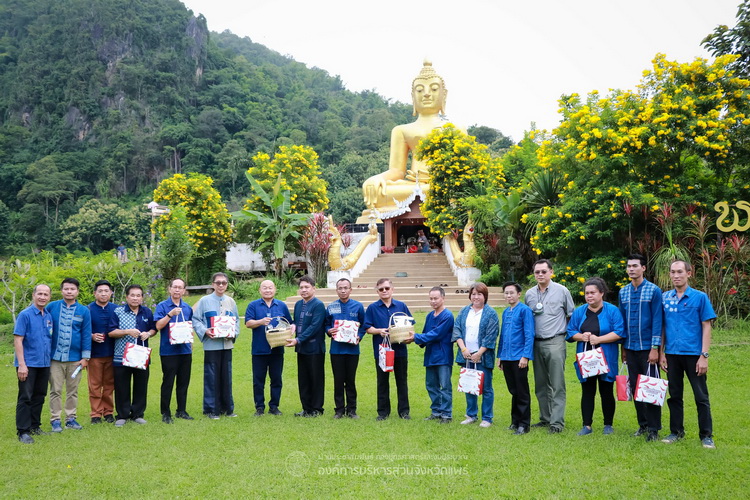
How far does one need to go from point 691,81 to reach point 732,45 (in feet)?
3.76

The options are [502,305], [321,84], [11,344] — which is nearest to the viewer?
[11,344]

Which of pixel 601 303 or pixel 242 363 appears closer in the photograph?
pixel 601 303

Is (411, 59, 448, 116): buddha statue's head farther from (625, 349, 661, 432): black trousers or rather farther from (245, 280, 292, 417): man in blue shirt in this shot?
(625, 349, 661, 432): black trousers

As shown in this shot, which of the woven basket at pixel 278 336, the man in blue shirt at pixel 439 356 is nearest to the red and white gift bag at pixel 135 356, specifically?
the woven basket at pixel 278 336

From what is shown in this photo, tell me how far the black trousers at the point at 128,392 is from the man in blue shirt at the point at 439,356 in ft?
8.70

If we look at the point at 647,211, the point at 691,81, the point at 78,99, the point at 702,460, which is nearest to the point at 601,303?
the point at 702,460

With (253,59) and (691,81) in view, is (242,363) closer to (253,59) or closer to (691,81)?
(691,81)

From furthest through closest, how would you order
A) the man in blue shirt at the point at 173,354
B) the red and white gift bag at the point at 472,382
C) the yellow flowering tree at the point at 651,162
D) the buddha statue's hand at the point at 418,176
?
the buddha statue's hand at the point at 418,176, the yellow flowering tree at the point at 651,162, the man in blue shirt at the point at 173,354, the red and white gift bag at the point at 472,382

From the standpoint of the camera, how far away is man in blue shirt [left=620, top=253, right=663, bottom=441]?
16.3ft

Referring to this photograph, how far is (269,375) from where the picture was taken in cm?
631

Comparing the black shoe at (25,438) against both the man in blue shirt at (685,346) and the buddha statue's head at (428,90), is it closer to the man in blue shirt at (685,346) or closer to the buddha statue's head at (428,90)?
the man in blue shirt at (685,346)

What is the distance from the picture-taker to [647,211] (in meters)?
10.2

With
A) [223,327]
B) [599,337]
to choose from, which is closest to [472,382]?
[599,337]

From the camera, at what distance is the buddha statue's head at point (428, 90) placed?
21703 millimetres
